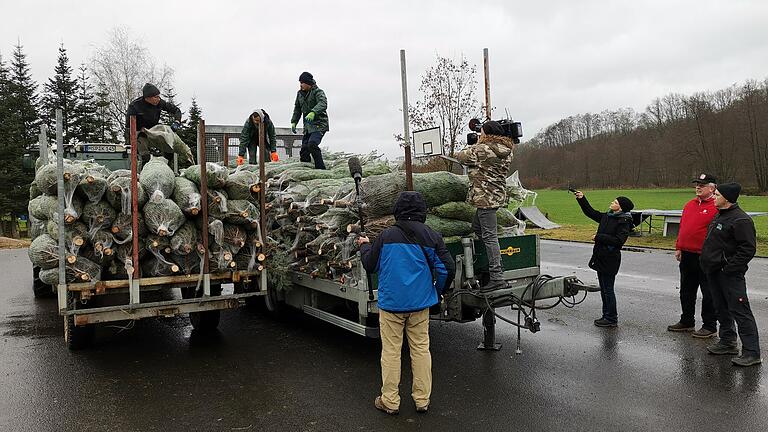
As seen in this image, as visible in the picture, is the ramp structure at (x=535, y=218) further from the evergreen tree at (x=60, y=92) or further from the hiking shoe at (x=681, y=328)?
the evergreen tree at (x=60, y=92)

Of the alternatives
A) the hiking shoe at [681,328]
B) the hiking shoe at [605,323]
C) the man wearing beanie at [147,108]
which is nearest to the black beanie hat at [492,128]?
the hiking shoe at [605,323]

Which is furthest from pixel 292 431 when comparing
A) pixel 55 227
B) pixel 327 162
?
pixel 327 162

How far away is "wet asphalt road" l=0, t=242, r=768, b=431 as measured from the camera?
445 cm

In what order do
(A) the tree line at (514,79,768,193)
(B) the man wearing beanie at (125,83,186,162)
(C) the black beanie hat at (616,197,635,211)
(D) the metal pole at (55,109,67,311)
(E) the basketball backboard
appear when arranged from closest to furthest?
(D) the metal pole at (55,109,67,311)
(E) the basketball backboard
(C) the black beanie hat at (616,197,635,211)
(B) the man wearing beanie at (125,83,186,162)
(A) the tree line at (514,79,768,193)

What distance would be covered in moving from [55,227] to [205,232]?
1.36 meters

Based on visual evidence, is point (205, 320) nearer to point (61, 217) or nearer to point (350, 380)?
point (61, 217)

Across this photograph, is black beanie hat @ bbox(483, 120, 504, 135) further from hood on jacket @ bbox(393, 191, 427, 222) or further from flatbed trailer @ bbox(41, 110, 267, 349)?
flatbed trailer @ bbox(41, 110, 267, 349)

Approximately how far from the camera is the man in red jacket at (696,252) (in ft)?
21.8

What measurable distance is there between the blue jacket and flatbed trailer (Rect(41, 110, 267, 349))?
199cm

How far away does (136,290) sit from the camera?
18.1 ft

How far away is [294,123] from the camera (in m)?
9.54

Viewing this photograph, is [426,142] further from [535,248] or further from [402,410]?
[402,410]

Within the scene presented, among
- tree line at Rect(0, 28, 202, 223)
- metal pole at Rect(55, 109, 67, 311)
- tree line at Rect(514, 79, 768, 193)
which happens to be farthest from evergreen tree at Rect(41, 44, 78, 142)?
tree line at Rect(514, 79, 768, 193)

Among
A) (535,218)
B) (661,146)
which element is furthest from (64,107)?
(661,146)
